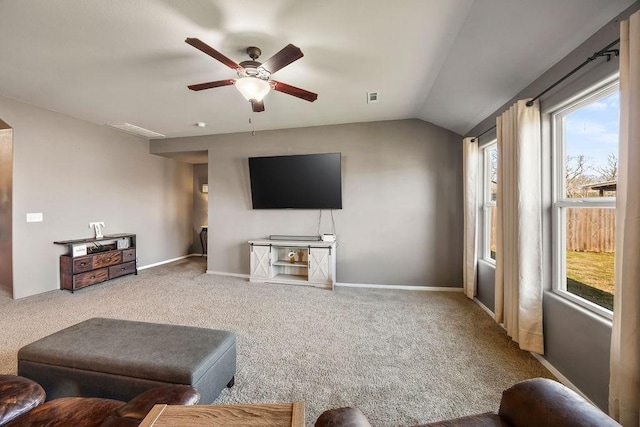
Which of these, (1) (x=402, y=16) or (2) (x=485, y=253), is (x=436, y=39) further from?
(2) (x=485, y=253)

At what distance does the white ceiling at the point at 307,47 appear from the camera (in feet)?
5.93

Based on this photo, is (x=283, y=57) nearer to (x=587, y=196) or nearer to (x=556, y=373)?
(x=587, y=196)

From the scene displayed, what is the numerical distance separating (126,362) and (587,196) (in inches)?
130

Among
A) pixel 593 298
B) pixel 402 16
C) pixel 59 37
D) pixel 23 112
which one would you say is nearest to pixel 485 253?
pixel 593 298

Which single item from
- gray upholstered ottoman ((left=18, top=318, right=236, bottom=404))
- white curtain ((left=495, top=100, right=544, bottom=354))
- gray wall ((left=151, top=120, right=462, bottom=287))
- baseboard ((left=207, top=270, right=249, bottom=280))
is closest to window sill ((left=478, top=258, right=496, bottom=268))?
gray wall ((left=151, top=120, right=462, bottom=287))

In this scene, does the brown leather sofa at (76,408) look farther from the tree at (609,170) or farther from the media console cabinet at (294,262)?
the media console cabinet at (294,262)

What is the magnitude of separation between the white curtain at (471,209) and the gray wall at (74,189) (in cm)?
592

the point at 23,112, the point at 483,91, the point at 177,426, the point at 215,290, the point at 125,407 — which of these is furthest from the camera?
the point at 215,290

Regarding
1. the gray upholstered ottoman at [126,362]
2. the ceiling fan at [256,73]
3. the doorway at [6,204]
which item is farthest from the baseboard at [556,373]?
the doorway at [6,204]

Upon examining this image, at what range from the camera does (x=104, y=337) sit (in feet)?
5.68

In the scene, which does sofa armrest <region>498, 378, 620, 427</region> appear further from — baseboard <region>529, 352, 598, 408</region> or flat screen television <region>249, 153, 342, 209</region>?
flat screen television <region>249, 153, 342, 209</region>

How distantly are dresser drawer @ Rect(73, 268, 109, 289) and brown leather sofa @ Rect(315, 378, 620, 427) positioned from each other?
4686mm

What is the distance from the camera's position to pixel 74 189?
417 cm

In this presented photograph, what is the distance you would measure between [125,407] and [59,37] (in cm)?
286
